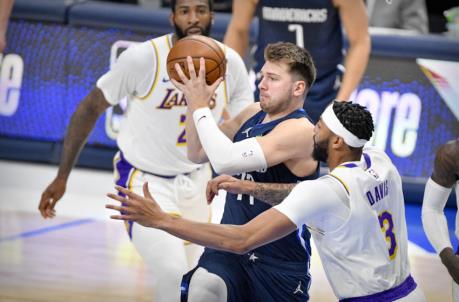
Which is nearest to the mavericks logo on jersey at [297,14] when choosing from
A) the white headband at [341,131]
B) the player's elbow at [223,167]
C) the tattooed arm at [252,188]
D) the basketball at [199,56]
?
the basketball at [199,56]

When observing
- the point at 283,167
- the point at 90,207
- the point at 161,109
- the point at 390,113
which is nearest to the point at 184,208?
the point at 161,109

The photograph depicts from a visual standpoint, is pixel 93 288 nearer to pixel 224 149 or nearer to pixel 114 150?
pixel 224 149

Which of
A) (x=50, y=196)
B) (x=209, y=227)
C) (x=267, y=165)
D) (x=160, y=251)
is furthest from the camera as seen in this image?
(x=50, y=196)

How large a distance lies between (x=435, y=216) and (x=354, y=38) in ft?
7.75

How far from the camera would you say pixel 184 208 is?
19.2 ft

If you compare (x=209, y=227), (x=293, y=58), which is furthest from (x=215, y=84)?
(x=209, y=227)

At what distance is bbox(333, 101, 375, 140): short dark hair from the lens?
444 cm

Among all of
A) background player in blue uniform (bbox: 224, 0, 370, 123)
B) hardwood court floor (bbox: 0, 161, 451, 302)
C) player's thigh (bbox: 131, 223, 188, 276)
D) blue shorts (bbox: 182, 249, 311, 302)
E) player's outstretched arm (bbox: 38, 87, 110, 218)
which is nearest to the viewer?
blue shorts (bbox: 182, 249, 311, 302)

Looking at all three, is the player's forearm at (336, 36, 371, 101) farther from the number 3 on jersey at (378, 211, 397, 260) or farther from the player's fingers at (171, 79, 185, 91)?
the number 3 on jersey at (378, 211, 397, 260)

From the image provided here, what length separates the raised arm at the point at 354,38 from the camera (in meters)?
7.05

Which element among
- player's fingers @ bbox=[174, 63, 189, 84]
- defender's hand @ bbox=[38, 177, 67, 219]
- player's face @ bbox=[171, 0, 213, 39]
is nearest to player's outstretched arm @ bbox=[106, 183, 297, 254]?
player's fingers @ bbox=[174, 63, 189, 84]

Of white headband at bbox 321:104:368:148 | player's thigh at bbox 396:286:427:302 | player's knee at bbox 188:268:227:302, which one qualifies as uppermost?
white headband at bbox 321:104:368:148

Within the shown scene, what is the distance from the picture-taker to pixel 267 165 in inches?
190

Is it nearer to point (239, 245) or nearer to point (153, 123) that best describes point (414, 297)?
point (239, 245)
